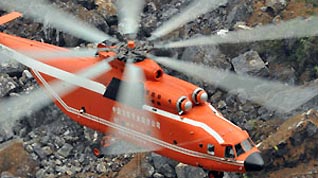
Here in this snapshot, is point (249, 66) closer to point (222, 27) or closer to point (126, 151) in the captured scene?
point (222, 27)

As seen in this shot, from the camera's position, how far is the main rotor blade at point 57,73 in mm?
31562

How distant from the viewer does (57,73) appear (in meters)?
33.0

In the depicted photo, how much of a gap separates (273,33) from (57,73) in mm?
12303

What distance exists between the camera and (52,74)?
1308 inches

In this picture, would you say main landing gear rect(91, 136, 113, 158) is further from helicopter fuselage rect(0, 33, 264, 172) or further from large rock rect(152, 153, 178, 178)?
large rock rect(152, 153, 178, 178)

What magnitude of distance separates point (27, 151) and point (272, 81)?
12.5 meters

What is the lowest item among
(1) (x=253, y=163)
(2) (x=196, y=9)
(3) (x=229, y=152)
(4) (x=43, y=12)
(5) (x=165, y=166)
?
(5) (x=165, y=166)

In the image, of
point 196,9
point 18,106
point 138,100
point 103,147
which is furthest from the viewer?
point 196,9

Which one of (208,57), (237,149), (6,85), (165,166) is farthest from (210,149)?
(6,85)

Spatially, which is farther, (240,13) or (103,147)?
(240,13)

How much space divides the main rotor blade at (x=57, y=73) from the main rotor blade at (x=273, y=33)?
285 inches

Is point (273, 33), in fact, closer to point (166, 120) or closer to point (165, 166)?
point (165, 166)

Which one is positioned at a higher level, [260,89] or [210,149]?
[260,89]

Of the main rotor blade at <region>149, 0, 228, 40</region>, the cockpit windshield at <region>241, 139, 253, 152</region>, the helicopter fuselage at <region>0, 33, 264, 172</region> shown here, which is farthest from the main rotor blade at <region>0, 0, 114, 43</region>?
the cockpit windshield at <region>241, 139, 253, 152</region>
